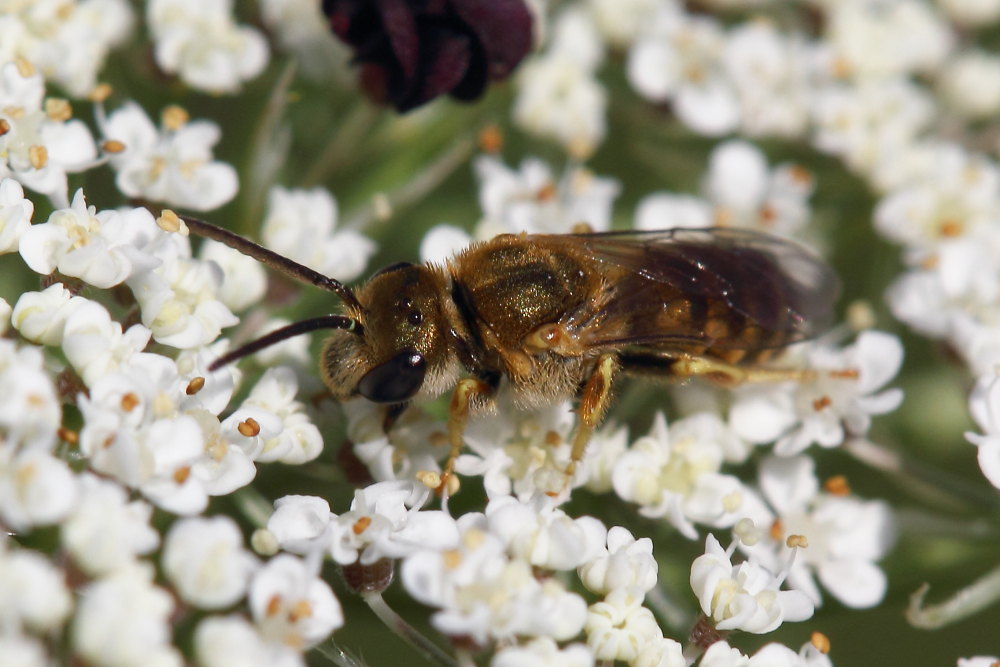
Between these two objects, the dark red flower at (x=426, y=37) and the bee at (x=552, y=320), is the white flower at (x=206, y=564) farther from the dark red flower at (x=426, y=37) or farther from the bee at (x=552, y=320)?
the dark red flower at (x=426, y=37)

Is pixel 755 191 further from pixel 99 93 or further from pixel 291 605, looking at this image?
pixel 291 605

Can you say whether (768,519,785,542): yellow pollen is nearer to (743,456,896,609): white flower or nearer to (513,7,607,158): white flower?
(743,456,896,609): white flower

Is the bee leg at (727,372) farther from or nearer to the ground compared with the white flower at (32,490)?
nearer to the ground

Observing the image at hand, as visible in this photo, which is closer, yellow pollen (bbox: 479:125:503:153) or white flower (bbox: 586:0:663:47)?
yellow pollen (bbox: 479:125:503:153)

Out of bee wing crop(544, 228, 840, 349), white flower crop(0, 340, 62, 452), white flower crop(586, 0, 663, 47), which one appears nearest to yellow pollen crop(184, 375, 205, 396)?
white flower crop(0, 340, 62, 452)

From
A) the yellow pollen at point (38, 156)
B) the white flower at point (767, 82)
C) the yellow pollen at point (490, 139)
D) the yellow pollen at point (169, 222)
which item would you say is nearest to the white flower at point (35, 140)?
the yellow pollen at point (38, 156)

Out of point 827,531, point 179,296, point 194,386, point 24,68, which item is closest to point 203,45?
point 24,68
